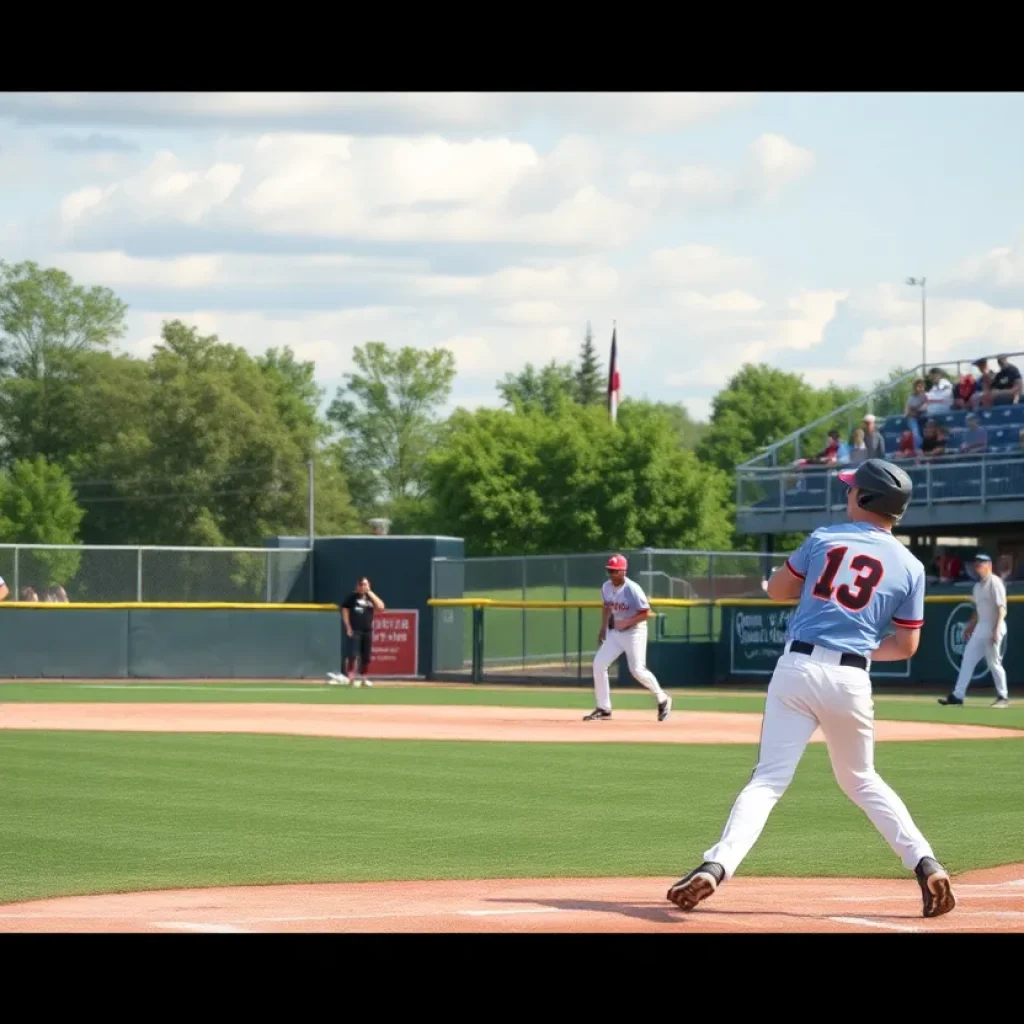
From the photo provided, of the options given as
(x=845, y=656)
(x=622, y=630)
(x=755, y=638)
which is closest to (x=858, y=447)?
(x=755, y=638)

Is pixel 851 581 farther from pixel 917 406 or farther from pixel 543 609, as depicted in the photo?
pixel 917 406

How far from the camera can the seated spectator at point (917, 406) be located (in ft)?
132

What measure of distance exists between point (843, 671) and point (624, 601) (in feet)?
48.9

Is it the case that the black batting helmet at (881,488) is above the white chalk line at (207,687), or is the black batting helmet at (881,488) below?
above

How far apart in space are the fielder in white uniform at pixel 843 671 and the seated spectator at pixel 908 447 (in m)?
31.7

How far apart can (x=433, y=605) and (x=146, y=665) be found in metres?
6.33

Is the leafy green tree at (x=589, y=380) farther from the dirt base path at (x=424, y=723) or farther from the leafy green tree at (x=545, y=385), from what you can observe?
the dirt base path at (x=424, y=723)

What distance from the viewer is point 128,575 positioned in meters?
37.2

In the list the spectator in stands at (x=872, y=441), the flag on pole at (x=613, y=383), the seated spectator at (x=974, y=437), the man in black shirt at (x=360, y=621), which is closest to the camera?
the man in black shirt at (x=360, y=621)

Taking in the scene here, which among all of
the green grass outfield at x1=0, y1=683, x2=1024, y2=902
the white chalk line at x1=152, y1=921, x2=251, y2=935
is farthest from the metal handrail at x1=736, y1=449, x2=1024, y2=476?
the white chalk line at x1=152, y1=921, x2=251, y2=935

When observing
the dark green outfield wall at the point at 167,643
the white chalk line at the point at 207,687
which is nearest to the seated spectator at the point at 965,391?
the dark green outfield wall at the point at 167,643

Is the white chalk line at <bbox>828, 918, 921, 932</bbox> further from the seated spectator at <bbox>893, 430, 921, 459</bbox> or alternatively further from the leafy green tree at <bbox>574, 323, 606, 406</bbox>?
the leafy green tree at <bbox>574, 323, 606, 406</bbox>
